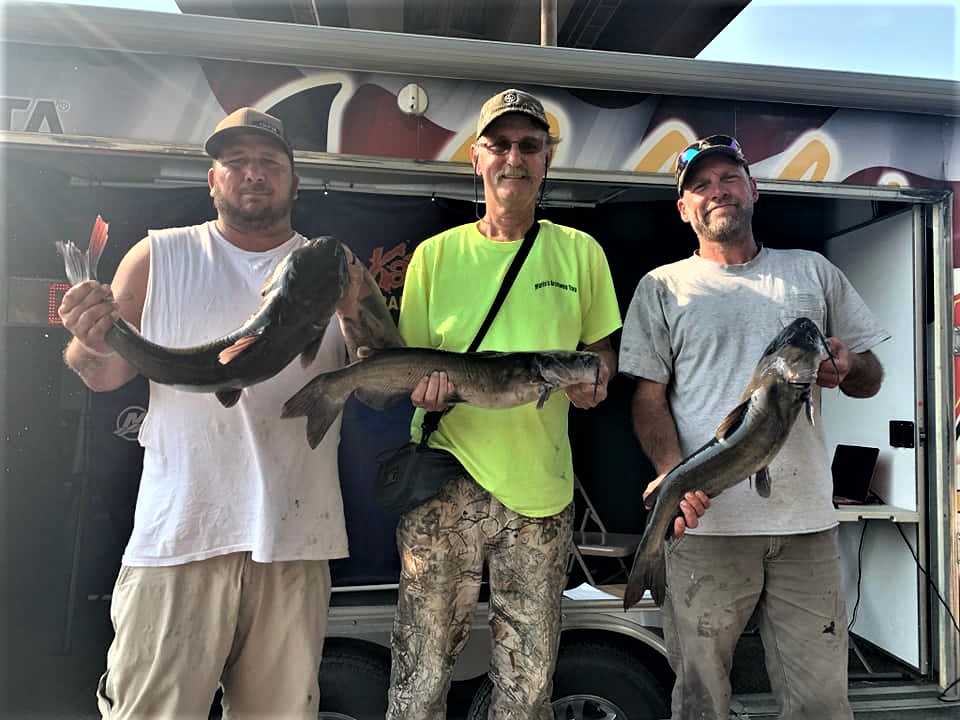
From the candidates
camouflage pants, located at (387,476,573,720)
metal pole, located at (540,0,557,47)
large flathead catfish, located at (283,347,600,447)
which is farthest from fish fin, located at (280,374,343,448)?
metal pole, located at (540,0,557,47)

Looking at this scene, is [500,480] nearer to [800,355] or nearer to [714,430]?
[714,430]

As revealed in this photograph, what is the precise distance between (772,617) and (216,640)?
2139 millimetres

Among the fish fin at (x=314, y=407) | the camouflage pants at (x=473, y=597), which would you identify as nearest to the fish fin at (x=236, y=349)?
the fish fin at (x=314, y=407)

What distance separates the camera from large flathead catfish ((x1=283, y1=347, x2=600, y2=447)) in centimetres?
225

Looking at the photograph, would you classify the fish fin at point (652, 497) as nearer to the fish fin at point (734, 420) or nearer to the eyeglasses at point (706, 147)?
the fish fin at point (734, 420)

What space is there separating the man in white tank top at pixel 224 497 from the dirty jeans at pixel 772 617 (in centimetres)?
141

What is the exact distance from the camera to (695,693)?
247cm

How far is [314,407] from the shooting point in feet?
7.36

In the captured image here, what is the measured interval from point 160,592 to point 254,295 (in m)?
1.08

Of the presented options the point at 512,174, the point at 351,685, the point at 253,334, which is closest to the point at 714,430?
the point at 512,174

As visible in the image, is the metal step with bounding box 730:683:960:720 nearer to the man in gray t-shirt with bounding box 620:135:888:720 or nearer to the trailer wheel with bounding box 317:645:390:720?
the man in gray t-shirt with bounding box 620:135:888:720

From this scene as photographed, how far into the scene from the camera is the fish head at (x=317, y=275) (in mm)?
2084

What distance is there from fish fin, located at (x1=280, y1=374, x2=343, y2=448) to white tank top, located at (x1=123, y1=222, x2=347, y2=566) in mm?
93

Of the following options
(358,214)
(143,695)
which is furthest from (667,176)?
(143,695)
